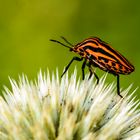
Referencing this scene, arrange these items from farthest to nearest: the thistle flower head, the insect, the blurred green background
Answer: the blurred green background, the insect, the thistle flower head

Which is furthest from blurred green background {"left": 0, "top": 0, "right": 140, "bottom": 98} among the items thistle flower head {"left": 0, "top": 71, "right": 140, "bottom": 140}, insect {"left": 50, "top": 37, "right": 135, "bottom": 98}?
insect {"left": 50, "top": 37, "right": 135, "bottom": 98}

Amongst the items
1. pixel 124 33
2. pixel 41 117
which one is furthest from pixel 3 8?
pixel 41 117

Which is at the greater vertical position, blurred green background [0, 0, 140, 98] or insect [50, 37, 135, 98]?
blurred green background [0, 0, 140, 98]

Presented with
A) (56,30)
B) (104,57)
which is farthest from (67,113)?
(56,30)

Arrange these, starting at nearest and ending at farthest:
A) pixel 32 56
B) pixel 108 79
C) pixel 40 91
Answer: pixel 40 91, pixel 108 79, pixel 32 56

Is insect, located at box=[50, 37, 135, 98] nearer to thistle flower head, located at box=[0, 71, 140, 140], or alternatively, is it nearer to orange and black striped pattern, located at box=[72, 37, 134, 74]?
orange and black striped pattern, located at box=[72, 37, 134, 74]

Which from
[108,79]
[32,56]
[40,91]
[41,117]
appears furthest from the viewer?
[32,56]

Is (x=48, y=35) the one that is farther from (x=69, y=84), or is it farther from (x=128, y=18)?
(x=69, y=84)

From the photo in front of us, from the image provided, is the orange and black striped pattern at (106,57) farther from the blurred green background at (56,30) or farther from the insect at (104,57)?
the blurred green background at (56,30)
